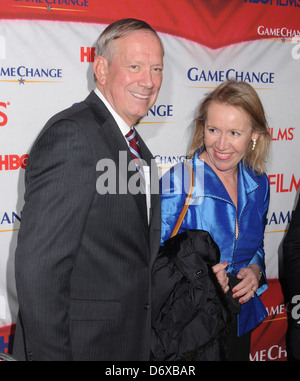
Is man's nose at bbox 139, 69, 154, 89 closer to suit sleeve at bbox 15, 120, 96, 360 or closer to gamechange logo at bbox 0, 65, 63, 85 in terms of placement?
suit sleeve at bbox 15, 120, 96, 360

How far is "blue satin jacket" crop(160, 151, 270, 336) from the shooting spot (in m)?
1.84

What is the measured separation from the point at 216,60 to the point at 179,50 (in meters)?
0.26

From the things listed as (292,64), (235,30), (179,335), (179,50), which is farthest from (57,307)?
(292,64)

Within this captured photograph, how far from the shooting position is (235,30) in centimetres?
278

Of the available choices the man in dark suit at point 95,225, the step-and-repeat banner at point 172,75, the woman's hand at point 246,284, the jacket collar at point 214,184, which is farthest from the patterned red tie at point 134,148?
the step-and-repeat banner at point 172,75

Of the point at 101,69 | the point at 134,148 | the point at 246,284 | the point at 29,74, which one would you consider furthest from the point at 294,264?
the point at 29,74

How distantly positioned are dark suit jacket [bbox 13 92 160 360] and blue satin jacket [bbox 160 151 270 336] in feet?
1.26

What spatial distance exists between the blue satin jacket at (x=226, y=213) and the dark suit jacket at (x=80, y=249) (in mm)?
383

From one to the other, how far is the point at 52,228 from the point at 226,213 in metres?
0.94

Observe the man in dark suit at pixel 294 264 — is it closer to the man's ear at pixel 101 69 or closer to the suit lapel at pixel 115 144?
the suit lapel at pixel 115 144

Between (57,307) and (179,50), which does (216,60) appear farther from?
(57,307)

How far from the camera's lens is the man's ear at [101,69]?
4.99 feet

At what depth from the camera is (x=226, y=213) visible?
1.93 m

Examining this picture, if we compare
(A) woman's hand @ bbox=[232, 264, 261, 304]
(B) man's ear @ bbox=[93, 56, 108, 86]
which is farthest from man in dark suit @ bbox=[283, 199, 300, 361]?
(B) man's ear @ bbox=[93, 56, 108, 86]
